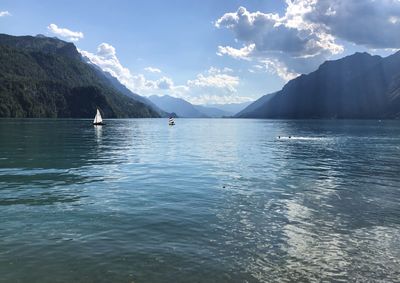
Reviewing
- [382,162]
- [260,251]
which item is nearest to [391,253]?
[260,251]

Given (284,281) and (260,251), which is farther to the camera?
(260,251)

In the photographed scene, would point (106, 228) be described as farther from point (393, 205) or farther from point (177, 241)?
point (393, 205)

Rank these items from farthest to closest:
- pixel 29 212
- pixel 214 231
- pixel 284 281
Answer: pixel 29 212 < pixel 214 231 < pixel 284 281

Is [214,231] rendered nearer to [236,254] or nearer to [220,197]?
[236,254]

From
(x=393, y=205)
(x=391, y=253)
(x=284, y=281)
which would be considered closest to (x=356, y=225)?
(x=391, y=253)

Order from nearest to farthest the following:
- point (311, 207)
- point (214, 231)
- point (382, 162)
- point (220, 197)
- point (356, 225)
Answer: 1. point (214, 231)
2. point (356, 225)
3. point (311, 207)
4. point (220, 197)
5. point (382, 162)

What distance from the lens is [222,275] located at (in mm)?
18922

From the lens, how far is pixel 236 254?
71.1 ft

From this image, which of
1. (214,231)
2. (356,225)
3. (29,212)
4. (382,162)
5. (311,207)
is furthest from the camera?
(382,162)

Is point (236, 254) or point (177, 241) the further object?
point (177, 241)

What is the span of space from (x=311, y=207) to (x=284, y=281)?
16033 mm

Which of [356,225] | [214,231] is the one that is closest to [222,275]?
[214,231]

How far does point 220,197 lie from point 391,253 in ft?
56.8

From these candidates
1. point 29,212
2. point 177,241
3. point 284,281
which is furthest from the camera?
point 29,212
